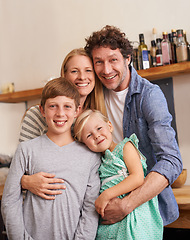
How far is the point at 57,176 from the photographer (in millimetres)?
1472

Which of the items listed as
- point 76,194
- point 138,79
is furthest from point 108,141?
point 138,79

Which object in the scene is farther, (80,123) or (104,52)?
(104,52)

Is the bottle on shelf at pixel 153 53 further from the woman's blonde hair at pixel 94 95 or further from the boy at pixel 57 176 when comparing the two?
the boy at pixel 57 176

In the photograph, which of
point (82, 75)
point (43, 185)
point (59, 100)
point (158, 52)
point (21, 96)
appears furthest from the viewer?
point (21, 96)

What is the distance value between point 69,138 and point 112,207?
0.40 metres

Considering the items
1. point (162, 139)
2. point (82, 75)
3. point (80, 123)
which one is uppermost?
point (82, 75)

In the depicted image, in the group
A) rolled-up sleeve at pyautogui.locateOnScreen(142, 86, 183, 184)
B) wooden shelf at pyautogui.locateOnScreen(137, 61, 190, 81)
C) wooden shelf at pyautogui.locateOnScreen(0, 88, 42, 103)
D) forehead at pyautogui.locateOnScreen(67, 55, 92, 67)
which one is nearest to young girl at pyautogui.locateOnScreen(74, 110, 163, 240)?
rolled-up sleeve at pyautogui.locateOnScreen(142, 86, 183, 184)

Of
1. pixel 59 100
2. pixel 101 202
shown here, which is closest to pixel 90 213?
pixel 101 202

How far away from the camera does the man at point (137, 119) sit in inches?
58.7

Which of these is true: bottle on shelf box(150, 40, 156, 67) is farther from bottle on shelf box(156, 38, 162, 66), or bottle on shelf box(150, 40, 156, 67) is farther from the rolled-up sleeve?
the rolled-up sleeve

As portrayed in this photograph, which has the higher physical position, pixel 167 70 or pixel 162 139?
pixel 167 70

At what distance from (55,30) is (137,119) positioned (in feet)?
7.17

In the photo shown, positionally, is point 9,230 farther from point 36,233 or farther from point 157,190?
point 157,190

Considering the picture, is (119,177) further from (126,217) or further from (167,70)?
(167,70)
